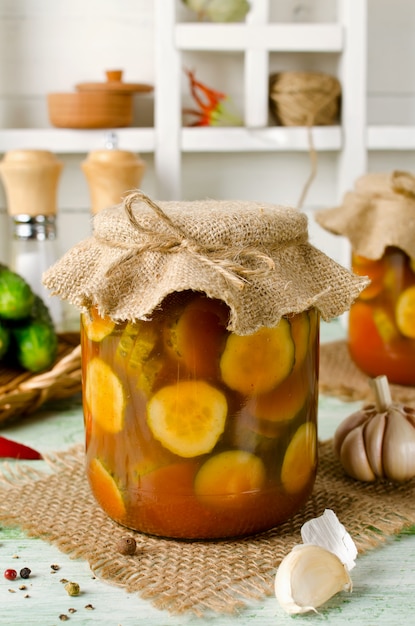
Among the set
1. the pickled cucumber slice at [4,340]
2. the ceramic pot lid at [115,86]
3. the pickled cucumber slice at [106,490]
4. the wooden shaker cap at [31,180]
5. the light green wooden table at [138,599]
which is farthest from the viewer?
the ceramic pot lid at [115,86]

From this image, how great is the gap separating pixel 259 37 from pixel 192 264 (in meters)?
0.85

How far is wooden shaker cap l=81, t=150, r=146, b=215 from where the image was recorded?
3.97ft

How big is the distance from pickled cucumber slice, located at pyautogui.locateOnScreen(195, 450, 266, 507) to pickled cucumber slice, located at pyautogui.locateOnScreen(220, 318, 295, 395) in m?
0.05

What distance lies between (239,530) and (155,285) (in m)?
0.19

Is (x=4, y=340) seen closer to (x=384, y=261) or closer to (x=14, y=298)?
(x=14, y=298)

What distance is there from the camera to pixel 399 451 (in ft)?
2.29

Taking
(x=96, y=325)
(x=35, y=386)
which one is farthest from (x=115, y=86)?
(x=96, y=325)

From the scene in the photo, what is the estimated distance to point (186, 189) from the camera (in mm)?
1441

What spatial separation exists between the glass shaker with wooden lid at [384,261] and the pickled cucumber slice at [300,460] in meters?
0.33

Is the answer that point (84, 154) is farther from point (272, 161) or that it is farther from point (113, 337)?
point (113, 337)

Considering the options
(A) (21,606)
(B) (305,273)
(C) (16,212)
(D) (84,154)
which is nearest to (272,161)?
(D) (84,154)

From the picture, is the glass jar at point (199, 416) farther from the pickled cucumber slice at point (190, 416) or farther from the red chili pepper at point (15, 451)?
the red chili pepper at point (15, 451)

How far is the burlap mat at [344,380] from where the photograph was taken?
97cm

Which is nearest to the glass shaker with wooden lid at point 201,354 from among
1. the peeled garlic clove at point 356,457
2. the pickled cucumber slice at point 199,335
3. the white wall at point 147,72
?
the pickled cucumber slice at point 199,335
